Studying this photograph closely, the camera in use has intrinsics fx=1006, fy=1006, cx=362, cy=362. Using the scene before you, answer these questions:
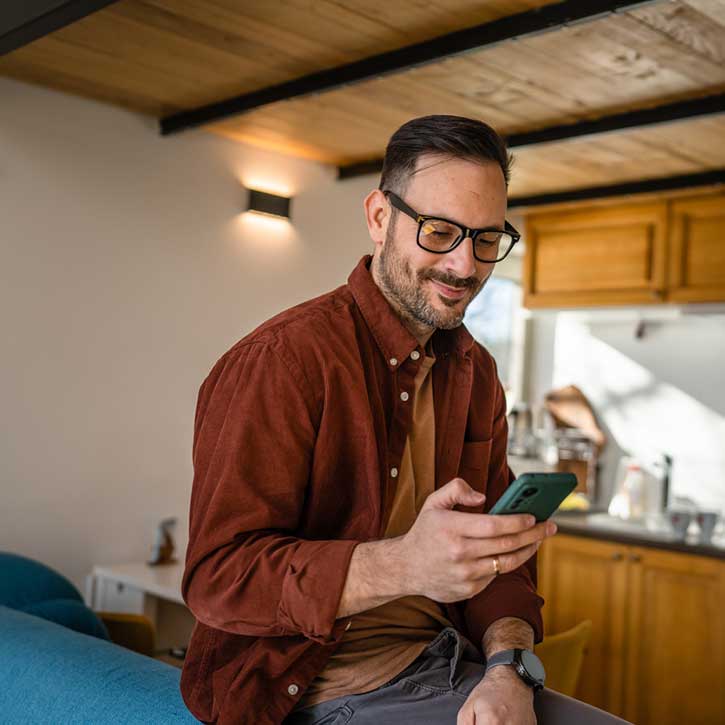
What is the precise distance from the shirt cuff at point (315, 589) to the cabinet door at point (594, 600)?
3233 mm

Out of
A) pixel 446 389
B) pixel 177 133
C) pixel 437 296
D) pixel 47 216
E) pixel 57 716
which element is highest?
pixel 177 133

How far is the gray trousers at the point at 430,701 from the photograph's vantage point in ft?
4.76

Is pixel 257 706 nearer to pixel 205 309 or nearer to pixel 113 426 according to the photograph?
pixel 113 426

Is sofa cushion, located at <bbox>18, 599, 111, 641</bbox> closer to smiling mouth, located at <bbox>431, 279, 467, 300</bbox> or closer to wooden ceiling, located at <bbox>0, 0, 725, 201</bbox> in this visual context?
wooden ceiling, located at <bbox>0, 0, 725, 201</bbox>

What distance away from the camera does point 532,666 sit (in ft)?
5.01

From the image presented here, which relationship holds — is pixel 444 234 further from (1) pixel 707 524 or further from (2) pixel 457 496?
(1) pixel 707 524

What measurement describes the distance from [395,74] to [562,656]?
5.98 ft

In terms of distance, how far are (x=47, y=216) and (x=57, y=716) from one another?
6.95ft

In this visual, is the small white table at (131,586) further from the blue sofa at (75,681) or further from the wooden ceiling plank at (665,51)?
the wooden ceiling plank at (665,51)

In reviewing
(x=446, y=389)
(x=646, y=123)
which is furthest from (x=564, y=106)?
(x=446, y=389)

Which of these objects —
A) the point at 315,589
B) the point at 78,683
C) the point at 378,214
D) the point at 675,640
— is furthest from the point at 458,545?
the point at 675,640

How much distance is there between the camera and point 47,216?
3623 mm

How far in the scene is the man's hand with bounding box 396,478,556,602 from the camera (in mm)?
1214

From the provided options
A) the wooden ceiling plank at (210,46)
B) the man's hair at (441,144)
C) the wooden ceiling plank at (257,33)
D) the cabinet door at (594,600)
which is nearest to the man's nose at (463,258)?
the man's hair at (441,144)
